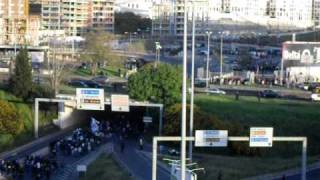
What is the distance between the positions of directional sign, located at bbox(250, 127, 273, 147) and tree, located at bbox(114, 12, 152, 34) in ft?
309

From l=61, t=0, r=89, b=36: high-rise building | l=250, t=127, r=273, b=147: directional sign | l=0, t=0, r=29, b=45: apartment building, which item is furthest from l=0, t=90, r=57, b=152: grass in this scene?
l=61, t=0, r=89, b=36: high-rise building

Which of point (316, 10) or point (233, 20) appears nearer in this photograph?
point (233, 20)

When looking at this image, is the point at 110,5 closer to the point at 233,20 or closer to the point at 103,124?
the point at 233,20

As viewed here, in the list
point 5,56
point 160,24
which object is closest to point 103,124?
point 5,56

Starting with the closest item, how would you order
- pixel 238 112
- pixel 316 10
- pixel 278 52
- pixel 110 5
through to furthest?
pixel 238 112
pixel 278 52
pixel 110 5
pixel 316 10

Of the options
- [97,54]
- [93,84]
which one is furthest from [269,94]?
[97,54]

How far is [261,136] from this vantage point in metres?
20.1

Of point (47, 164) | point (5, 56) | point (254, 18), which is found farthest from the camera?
point (254, 18)

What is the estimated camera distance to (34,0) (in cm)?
12625

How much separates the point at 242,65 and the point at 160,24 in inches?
1891

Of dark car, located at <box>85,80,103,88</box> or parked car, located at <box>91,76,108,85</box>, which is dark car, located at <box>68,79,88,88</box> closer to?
dark car, located at <box>85,80,103,88</box>

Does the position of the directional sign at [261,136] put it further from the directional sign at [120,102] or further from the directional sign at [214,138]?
the directional sign at [120,102]

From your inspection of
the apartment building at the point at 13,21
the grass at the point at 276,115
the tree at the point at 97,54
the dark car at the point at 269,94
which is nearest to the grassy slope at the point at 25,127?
the grass at the point at 276,115

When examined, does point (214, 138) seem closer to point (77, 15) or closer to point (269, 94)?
point (269, 94)
